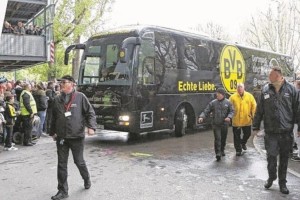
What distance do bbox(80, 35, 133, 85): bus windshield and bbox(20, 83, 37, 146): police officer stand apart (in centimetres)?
160

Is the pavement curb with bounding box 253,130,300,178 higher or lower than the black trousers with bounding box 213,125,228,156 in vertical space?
lower

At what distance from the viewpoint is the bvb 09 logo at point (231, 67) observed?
15.8 metres

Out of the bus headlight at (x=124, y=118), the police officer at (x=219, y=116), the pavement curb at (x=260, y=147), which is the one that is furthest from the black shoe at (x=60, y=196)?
the bus headlight at (x=124, y=118)

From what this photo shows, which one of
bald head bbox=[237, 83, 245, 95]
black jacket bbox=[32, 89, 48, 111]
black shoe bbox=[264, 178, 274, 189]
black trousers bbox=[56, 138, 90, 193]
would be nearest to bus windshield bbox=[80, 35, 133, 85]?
black jacket bbox=[32, 89, 48, 111]

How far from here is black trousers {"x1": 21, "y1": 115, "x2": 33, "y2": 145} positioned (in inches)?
443

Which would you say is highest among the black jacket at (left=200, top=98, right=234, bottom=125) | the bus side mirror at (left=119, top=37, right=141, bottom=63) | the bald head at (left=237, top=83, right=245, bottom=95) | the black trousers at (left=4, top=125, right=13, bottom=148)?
the bus side mirror at (left=119, top=37, right=141, bottom=63)

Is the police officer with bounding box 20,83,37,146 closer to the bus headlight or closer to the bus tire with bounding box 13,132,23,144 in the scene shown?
the bus tire with bounding box 13,132,23,144

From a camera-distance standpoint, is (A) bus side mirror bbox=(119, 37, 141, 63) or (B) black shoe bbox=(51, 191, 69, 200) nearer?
(B) black shoe bbox=(51, 191, 69, 200)

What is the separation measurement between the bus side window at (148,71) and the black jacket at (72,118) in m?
5.31

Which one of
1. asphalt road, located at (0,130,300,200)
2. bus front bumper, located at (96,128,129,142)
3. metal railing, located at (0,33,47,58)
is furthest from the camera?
metal railing, located at (0,33,47,58)

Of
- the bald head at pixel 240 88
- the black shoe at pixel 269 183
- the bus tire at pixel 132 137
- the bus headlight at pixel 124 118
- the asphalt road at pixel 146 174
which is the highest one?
the bald head at pixel 240 88

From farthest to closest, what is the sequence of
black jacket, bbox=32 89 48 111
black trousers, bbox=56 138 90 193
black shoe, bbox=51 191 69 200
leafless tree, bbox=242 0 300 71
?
leafless tree, bbox=242 0 300 71 < black jacket, bbox=32 89 48 111 < black trousers, bbox=56 138 90 193 < black shoe, bbox=51 191 69 200

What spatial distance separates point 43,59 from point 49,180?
1361 cm

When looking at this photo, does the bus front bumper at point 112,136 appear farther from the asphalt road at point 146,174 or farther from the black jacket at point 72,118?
the black jacket at point 72,118
